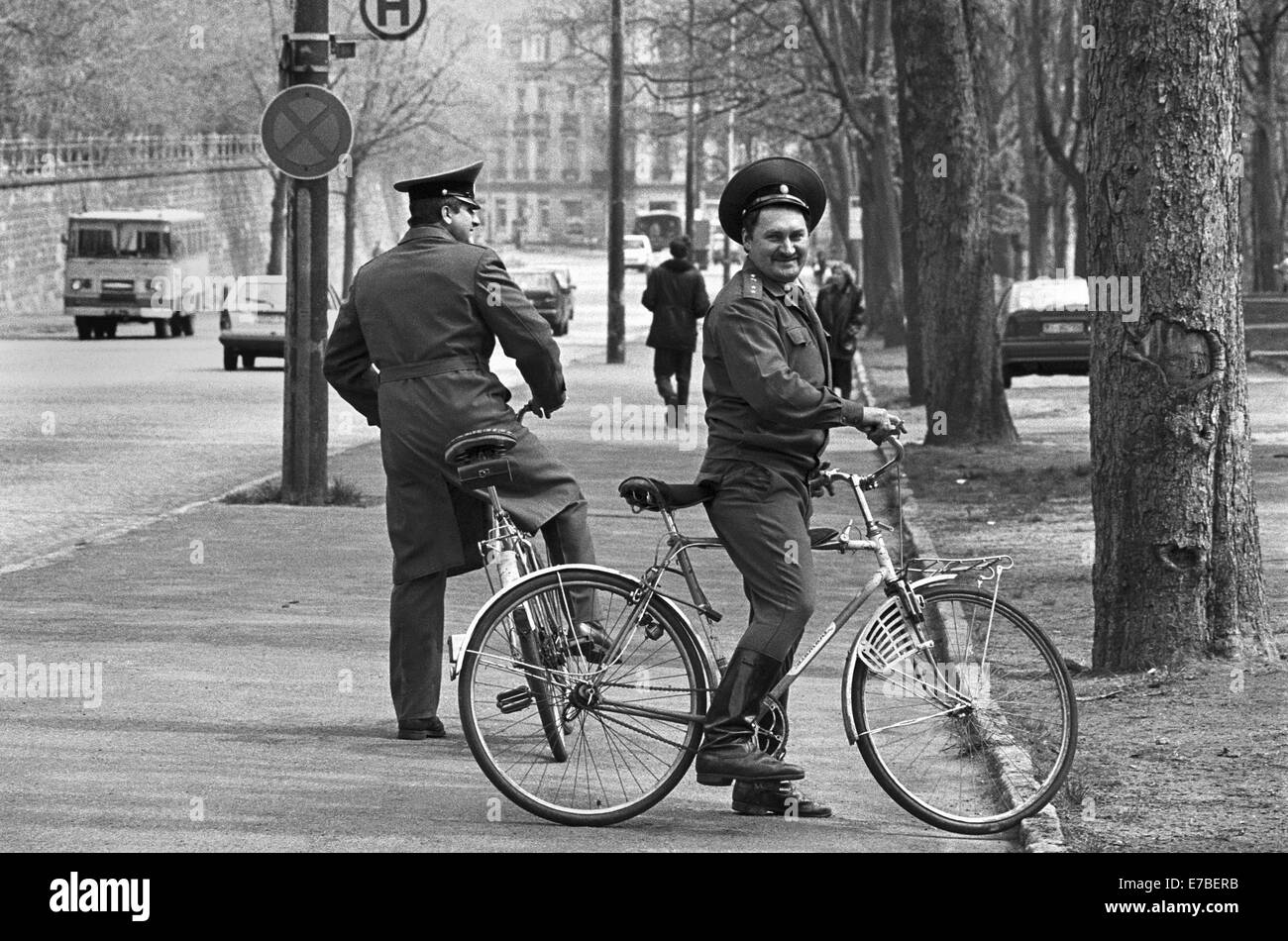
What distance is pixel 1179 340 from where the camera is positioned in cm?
839

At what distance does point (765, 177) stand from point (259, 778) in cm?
226

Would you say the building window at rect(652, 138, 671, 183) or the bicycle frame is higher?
the building window at rect(652, 138, 671, 183)

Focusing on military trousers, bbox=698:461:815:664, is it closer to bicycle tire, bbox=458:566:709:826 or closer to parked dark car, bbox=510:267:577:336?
bicycle tire, bbox=458:566:709:826

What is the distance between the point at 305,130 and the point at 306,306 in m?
1.27

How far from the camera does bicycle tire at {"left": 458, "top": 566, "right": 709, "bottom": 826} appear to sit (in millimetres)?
6215

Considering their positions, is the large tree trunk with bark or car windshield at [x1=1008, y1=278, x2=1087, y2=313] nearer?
car windshield at [x1=1008, y1=278, x2=1087, y2=313]

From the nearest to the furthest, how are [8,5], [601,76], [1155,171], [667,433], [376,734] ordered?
[376,734]
[1155,171]
[667,433]
[601,76]
[8,5]

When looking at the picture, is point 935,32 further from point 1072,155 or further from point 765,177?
point 1072,155

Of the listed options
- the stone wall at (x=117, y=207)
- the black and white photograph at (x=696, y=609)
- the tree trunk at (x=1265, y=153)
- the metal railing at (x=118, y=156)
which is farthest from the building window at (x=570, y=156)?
the black and white photograph at (x=696, y=609)

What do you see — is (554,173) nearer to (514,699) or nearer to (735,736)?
(514,699)

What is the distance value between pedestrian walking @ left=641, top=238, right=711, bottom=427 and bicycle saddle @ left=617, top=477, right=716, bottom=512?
52.5 feet

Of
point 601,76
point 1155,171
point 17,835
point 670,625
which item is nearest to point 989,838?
point 670,625

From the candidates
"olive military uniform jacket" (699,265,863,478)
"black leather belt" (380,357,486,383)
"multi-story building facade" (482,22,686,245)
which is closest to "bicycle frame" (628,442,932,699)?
"olive military uniform jacket" (699,265,863,478)

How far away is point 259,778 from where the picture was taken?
6.76 m
